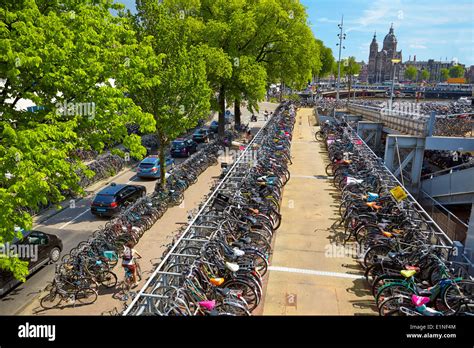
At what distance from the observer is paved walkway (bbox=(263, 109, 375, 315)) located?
6910mm

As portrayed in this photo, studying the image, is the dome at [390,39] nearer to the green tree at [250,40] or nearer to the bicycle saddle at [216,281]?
the green tree at [250,40]

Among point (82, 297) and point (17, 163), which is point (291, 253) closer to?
point (82, 297)

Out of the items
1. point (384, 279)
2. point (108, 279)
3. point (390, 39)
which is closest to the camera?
point (384, 279)

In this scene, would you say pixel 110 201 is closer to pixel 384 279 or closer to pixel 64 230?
pixel 64 230

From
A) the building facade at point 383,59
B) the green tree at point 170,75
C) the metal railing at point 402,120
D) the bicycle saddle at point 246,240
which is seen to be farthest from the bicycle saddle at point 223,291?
the building facade at point 383,59

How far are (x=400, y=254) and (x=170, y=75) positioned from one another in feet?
38.3

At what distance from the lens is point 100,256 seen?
10195mm

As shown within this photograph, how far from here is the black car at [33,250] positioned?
31.8 feet

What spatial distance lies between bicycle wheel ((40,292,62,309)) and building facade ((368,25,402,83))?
173 metres

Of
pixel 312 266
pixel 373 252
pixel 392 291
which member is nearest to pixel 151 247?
pixel 312 266

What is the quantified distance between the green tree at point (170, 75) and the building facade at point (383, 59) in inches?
6441

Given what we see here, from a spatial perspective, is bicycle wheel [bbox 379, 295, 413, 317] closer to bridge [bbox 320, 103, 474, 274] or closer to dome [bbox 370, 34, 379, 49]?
bridge [bbox 320, 103, 474, 274]
